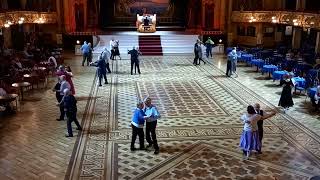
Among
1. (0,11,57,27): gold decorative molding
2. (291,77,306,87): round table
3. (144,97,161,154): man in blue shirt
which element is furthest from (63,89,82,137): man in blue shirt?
(0,11,57,27): gold decorative molding

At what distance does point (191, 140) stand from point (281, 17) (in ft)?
51.4

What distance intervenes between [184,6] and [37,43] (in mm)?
12798

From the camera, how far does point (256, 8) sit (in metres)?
27.4

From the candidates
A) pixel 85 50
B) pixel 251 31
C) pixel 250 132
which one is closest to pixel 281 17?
pixel 251 31

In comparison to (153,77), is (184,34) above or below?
above

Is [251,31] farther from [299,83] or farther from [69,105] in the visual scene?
[69,105]

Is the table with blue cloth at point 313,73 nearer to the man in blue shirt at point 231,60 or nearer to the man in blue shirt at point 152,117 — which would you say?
the man in blue shirt at point 231,60

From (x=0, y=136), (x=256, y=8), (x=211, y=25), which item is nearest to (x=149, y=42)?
(x=211, y=25)

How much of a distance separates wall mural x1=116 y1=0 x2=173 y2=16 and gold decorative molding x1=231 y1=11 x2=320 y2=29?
6.82 m

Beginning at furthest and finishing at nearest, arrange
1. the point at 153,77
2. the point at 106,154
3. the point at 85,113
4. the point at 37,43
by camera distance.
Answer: the point at 37,43 → the point at 153,77 → the point at 85,113 → the point at 106,154

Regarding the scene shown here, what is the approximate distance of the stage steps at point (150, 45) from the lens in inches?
981

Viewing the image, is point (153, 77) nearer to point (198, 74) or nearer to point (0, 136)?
point (198, 74)

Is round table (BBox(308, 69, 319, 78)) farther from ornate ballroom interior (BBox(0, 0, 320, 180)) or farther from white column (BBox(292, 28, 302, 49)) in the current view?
white column (BBox(292, 28, 302, 49))

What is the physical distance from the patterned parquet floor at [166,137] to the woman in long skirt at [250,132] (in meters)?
0.27
